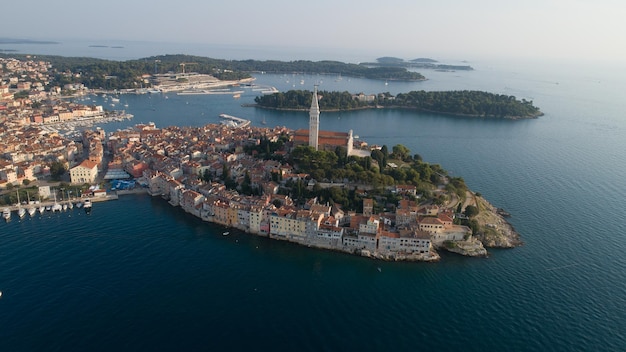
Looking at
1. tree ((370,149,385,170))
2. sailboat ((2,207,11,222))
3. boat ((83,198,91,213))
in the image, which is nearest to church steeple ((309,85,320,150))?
tree ((370,149,385,170))

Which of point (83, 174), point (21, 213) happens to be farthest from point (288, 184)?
point (21, 213)

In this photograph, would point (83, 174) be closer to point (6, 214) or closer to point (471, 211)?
point (6, 214)

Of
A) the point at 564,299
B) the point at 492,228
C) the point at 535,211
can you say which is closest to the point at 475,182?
the point at 535,211

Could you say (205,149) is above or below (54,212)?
above

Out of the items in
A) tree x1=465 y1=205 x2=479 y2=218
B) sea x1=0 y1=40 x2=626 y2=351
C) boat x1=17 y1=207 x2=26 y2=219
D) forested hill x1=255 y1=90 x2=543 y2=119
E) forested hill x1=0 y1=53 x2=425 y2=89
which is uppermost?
forested hill x1=0 y1=53 x2=425 y2=89

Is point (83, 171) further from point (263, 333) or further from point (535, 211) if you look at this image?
point (535, 211)

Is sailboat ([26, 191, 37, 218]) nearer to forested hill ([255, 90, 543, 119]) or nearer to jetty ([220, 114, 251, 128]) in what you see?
jetty ([220, 114, 251, 128])

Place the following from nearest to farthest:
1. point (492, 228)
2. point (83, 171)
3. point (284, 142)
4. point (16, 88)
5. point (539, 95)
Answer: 1. point (492, 228)
2. point (83, 171)
3. point (284, 142)
4. point (16, 88)
5. point (539, 95)
